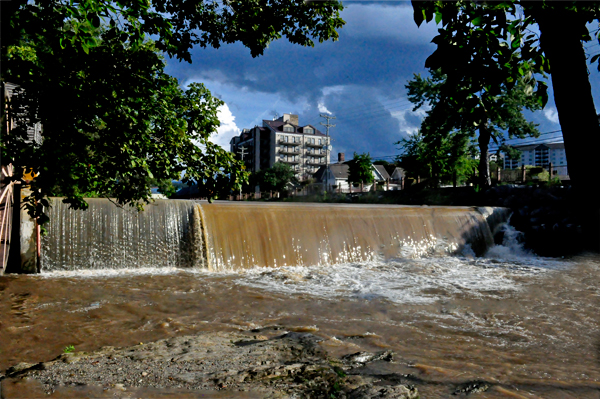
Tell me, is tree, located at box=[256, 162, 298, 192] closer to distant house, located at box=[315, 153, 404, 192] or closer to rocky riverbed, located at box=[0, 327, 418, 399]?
→ distant house, located at box=[315, 153, 404, 192]

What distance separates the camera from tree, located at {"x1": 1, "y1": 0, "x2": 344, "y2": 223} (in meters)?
4.93

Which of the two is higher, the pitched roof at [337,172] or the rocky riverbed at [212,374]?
the pitched roof at [337,172]

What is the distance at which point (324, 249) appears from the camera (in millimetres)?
13570

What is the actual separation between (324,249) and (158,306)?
263 inches

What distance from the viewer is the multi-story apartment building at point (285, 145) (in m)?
94.8

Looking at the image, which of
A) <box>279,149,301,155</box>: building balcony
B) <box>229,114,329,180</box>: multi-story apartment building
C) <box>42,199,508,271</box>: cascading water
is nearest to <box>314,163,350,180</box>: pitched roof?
<box>229,114,329,180</box>: multi-story apartment building

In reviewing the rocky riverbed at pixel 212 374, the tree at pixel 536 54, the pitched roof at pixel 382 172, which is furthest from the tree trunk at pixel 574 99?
the pitched roof at pixel 382 172

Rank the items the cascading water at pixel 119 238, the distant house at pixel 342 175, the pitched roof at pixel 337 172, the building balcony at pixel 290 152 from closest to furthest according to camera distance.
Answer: the cascading water at pixel 119 238, the distant house at pixel 342 175, the pitched roof at pixel 337 172, the building balcony at pixel 290 152

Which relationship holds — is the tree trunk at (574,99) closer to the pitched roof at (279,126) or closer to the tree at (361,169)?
the tree at (361,169)

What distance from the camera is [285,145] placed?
9462 centimetres

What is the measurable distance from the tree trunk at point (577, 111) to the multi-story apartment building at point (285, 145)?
91.3 meters

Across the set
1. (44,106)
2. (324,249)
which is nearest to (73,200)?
(44,106)

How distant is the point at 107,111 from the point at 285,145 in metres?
90.1

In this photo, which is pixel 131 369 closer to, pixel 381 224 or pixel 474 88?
pixel 474 88
